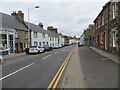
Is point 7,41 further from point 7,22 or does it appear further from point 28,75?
point 28,75

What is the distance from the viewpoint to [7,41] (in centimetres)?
2162

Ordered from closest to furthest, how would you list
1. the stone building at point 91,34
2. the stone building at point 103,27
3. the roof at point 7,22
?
1. the stone building at point 103,27
2. the roof at point 7,22
3. the stone building at point 91,34

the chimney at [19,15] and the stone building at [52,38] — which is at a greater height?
the chimney at [19,15]

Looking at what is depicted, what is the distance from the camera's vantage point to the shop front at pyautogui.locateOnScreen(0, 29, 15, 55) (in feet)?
68.0

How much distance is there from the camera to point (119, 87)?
195 inches

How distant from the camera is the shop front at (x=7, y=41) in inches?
816

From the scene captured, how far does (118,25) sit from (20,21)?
24.1 metres

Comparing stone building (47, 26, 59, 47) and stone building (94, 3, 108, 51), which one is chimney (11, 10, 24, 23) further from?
stone building (47, 26, 59, 47)

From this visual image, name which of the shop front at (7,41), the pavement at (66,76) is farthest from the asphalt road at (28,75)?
the shop front at (7,41)

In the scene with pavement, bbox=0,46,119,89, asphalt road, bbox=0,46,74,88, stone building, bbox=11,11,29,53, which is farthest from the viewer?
stone building, bbox=11,11,29,53

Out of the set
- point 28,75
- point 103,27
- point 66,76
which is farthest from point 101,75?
point 103,27

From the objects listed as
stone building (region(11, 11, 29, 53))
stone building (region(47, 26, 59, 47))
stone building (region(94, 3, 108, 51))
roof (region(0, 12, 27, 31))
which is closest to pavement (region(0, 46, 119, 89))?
stone building (region(94, 3, 108, 51))

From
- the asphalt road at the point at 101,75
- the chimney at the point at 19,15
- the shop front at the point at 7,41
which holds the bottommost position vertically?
the asphalt road at the point at 101,75

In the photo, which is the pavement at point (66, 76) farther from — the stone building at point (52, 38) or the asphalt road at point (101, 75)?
the stone building at point (52, 38)
